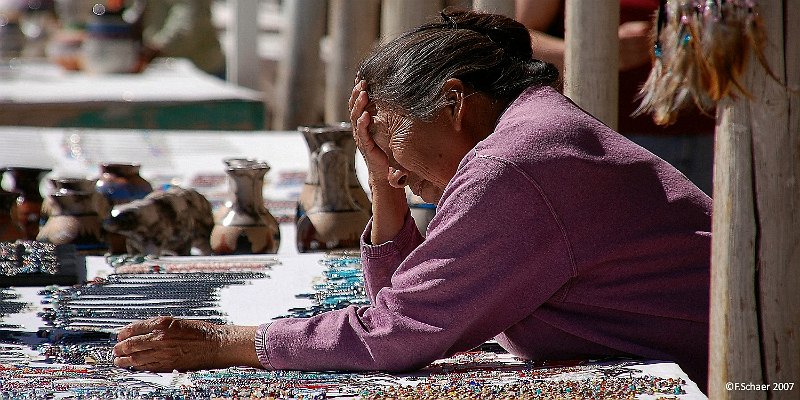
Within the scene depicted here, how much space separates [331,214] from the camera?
377cm

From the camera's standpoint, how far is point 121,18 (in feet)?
25.8

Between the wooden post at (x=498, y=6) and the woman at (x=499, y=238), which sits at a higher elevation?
the wooden post at (x=498, y=6)

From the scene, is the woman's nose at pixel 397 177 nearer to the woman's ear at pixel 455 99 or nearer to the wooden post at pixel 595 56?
the woman's ear at pixel 455 99

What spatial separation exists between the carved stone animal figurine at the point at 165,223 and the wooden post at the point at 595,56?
132cm

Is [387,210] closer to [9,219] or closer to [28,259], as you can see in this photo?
[28,259]

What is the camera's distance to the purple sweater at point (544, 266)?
2.16 meters

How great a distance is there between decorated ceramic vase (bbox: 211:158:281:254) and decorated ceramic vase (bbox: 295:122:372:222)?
0.48 feet

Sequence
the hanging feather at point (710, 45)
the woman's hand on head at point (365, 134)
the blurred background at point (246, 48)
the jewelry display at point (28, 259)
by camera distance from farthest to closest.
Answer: the blurred background at point (246, 48)
the jewelry display at point (28, 259)
the woman's hand on head at point (365, 134)
the hanging feather at point (710, 45)

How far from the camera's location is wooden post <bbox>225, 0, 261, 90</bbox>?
8.15m

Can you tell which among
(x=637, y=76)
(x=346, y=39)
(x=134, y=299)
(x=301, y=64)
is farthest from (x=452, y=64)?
(x=301, y=64)

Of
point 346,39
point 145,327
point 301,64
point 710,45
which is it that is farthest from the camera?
point 301,64

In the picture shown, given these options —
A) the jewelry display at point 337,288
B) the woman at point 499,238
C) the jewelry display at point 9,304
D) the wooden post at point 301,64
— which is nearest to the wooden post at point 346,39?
the wooden post at point 301,64

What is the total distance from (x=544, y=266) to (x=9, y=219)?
2261mm

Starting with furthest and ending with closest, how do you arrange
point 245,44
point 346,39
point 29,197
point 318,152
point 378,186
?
1. point 245,44
2. point 346,39
3. point 29,197
4. point 318,152
5. point 378,186
